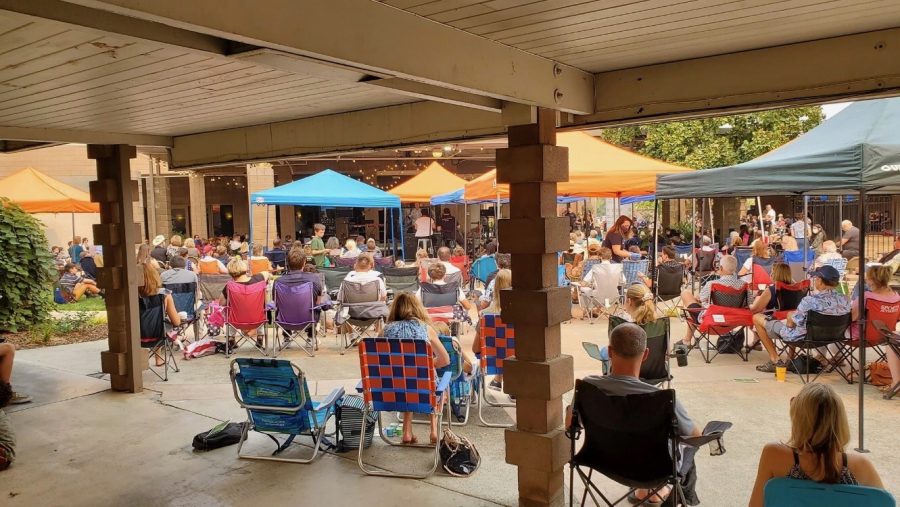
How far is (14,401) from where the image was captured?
6273 mm

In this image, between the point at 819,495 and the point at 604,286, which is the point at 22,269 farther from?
the point at 819,495

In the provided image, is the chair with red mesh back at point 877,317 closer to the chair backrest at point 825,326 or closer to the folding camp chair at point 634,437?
the chair backrest at point 825,326

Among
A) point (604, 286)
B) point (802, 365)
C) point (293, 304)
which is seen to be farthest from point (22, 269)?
point (802, 365)

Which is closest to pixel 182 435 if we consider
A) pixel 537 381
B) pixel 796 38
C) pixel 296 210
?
pixel 537 381

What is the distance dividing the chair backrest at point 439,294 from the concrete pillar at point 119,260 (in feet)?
9.99

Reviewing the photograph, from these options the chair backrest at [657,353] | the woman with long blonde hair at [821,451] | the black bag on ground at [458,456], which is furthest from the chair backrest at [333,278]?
the woman with long blonde hair at [821,451]

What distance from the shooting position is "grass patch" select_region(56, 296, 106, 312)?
12.1 metres

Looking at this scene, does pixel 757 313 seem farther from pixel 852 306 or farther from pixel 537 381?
pixel 537 381

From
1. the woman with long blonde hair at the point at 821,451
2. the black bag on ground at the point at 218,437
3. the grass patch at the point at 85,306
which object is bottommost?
the black bag on ground at the point at 218,437

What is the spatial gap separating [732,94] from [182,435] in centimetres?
457

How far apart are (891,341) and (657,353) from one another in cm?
219

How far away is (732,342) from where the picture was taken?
289 inches

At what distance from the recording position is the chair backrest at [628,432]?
3055 millimetres

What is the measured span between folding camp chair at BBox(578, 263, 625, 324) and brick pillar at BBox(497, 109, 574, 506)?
18.0 ft
